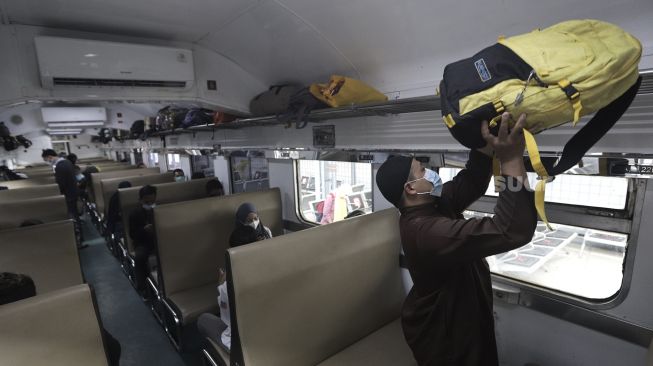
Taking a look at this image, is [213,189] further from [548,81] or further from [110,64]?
[548,81]

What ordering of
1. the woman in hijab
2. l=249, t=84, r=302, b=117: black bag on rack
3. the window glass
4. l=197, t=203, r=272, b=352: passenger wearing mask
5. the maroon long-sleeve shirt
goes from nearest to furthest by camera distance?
the maroon long-sleeve shirt → the window glass → l=197, t=203, r=272, b=352: passenger wearing mask → the woman in hijab → l=249, t=84, r=302, b=117: black bag on rack

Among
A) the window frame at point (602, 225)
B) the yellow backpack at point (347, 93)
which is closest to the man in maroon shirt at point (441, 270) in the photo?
the window frame at point (602, 225)

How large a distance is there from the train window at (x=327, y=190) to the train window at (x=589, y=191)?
209cm

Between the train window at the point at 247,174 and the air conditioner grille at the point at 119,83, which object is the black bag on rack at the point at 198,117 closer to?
the train window at the point at 247,174

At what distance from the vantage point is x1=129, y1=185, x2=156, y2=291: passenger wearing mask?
3.99 metres

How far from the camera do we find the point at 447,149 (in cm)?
248

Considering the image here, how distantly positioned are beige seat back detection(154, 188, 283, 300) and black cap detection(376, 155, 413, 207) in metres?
2.38

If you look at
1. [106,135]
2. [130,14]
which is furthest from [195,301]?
[106,135]

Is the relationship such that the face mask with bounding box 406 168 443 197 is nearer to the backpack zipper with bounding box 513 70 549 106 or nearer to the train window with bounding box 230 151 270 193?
the backpack zipper with bounding box 513 70 549 106

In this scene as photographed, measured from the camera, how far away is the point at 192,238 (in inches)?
128

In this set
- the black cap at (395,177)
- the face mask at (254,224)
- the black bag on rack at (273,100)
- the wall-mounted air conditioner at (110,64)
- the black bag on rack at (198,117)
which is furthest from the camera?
the black bag on rack at (198,117)

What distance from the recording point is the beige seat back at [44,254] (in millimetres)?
2666

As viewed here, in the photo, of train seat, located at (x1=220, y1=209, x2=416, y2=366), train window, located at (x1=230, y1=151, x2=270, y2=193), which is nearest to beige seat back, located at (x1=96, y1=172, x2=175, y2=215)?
train window, located at (x1=230, y1=151, x2=270, y2=193)

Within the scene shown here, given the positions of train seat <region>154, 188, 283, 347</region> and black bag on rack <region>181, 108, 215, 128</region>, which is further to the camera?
black bag on rack <region>181, 108, 215, 128</region>
